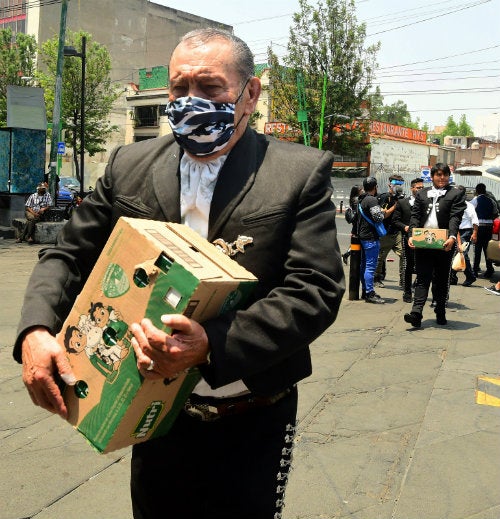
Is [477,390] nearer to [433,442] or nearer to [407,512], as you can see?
Result: [433,442]

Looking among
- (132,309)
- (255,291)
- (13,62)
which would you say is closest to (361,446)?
(255,291)

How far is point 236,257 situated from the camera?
74.4 inches

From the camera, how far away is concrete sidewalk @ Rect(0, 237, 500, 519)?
3.38 metres

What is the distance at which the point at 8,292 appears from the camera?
9.41 metres

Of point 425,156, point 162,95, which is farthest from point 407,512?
point 425,156

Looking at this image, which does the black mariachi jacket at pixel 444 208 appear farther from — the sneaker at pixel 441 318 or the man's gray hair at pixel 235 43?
the man's gray hair at pixel 235 43

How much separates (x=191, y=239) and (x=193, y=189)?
29 centimetres

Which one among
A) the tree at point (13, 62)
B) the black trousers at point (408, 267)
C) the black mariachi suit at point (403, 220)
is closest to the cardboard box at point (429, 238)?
the black trousers at point (408, 267)

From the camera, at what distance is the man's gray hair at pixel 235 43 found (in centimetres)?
194

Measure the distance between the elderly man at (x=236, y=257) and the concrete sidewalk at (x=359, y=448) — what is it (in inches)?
7.3

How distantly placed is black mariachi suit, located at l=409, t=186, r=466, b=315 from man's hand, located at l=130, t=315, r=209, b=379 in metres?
6.37

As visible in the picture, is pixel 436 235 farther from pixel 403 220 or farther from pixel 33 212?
pixel 33 212

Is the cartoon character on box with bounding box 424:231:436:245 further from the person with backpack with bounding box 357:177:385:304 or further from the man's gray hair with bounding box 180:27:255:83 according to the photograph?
the man's gray hair with bounding box 180:27:255:83

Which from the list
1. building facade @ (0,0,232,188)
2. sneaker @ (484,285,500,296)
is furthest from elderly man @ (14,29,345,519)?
building facade @ (0,0,232,188)
